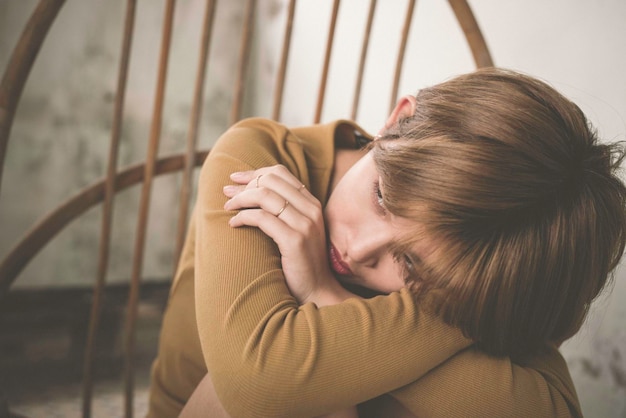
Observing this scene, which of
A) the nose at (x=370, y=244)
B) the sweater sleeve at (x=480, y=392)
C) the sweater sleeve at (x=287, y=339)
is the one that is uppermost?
the nose at (x=370, y=244)

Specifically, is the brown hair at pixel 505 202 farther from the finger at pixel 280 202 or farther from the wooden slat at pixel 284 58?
the wooden slat at pixel 284 58

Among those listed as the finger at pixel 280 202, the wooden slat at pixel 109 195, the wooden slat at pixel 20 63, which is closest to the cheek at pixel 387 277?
the finger at pixel 280 202

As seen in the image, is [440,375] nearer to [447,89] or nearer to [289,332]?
[289,332]

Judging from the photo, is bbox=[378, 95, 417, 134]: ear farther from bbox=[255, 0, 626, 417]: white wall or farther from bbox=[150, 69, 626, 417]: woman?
bbox=[255, 0, 626, 417]: white wall

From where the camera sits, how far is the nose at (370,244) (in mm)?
643

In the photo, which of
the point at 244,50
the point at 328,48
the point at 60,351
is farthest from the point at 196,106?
the point at 60,351

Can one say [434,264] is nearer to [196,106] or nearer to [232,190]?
[232,190]

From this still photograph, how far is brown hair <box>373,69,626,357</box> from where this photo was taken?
1.82 feet

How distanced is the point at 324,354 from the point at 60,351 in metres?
1.71

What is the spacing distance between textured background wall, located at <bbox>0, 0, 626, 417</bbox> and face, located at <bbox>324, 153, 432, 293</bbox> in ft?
1.72

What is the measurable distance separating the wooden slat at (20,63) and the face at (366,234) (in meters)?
0.52

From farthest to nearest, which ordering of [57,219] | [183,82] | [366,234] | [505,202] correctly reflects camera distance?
[183,82]
[57,219]
[366,234]
[505,202]

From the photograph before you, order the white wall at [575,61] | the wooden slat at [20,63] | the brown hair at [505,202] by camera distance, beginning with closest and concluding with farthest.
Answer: the brown hair at [505,202]
the wooden slat at [20,63]
the white wall at [575,61]

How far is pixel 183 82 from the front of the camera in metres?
2.12
